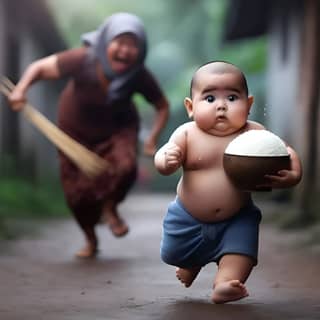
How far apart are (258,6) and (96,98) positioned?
7.75 m

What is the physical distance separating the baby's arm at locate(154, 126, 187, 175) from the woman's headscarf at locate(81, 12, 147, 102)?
2241 millimetres

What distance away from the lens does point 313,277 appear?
4863 mm

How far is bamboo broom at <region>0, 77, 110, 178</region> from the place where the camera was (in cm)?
583

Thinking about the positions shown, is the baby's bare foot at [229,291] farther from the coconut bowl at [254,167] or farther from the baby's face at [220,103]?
the baby's face at [220,103]

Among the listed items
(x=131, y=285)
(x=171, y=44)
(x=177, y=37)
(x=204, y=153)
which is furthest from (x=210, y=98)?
(x=177, y=37)

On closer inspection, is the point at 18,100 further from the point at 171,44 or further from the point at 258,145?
the point at 171,44

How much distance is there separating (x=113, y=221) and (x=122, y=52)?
983mm

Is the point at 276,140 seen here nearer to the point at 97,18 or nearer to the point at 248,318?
the point at 248,318

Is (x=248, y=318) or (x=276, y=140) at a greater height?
(x=276, y=140)

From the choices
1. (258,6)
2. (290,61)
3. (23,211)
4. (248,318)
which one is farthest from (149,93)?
(258,6)

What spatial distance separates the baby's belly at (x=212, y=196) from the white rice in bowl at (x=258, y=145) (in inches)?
6.6

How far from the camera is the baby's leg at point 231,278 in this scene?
12.2ft

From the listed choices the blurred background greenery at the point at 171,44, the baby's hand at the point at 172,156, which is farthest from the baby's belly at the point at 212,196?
the blurred background greenery at the point at 171,44

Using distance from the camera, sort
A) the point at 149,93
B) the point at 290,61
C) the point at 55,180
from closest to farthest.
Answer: the point at 149,93 → the point at 290,61 → the point at 55,180
